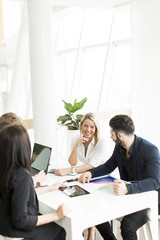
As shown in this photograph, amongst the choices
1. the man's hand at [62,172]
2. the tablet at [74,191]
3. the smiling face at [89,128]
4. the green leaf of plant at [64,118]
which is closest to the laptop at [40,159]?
the man's hand at [62,172]

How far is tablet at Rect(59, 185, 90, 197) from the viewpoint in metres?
2.38

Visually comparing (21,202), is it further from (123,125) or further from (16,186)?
(123,125)

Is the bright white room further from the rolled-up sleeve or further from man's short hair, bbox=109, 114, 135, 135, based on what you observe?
the rolled-up sleeve

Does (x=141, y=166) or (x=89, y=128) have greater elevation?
(x=89, y=128)

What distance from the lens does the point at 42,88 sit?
4.16 m

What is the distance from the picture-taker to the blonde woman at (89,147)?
10.7 ft

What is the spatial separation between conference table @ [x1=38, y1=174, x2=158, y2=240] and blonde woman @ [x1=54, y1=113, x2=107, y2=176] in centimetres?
66

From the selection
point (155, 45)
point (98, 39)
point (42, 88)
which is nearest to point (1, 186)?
point (42, 88)

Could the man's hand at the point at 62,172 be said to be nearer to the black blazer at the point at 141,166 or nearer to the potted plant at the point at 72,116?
the black blazer at the point at 141,166

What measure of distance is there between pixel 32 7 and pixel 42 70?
782mm

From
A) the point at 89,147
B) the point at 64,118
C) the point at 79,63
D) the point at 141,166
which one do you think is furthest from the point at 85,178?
the point at 79,63

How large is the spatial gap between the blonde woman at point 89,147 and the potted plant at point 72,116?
50.8 inches

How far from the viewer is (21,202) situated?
181 cm

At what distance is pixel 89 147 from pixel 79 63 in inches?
160
